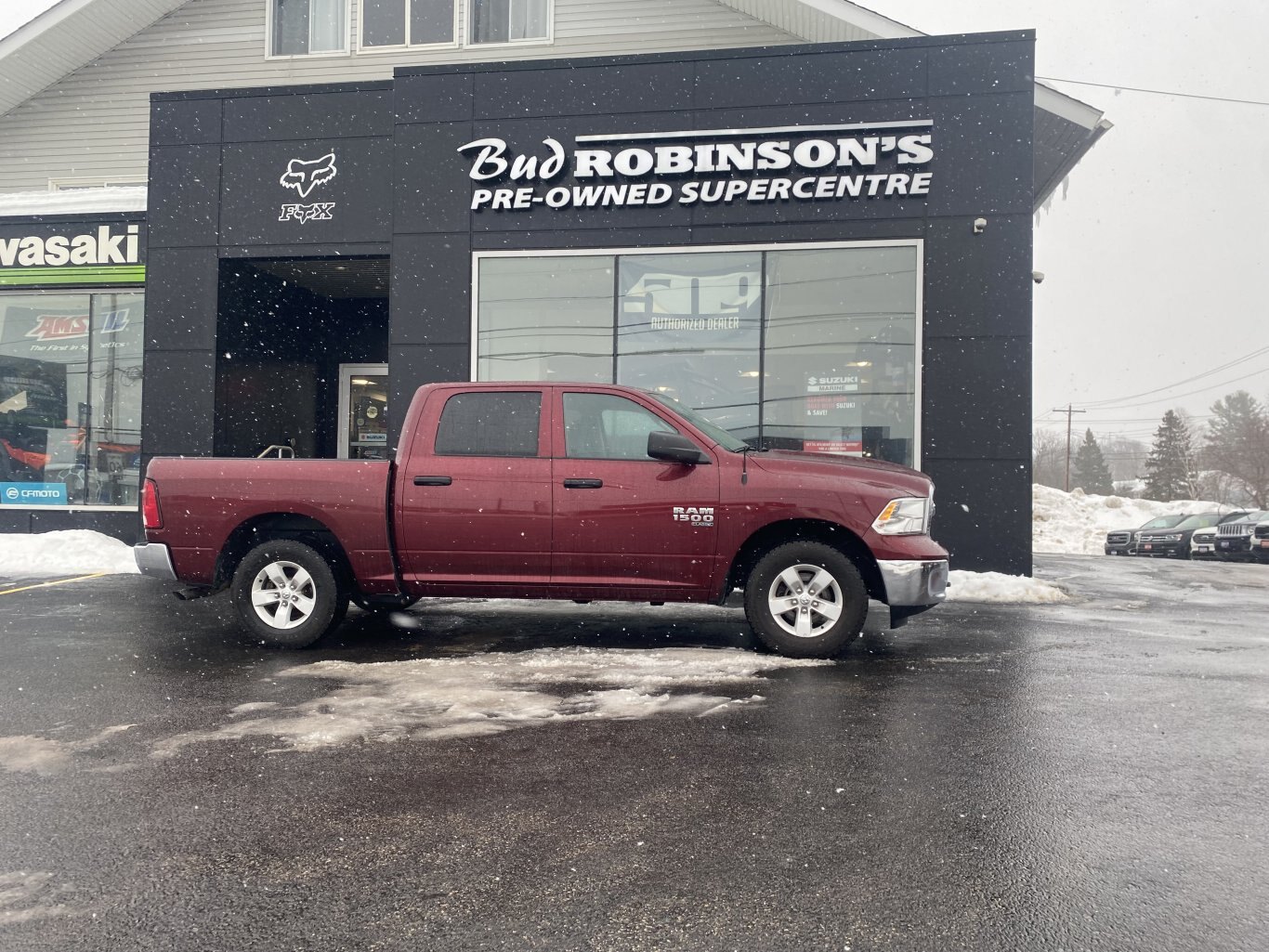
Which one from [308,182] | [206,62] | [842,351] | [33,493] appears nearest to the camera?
[842,351]

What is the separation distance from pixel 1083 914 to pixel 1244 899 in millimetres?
550

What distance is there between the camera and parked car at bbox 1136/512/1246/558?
2314cm

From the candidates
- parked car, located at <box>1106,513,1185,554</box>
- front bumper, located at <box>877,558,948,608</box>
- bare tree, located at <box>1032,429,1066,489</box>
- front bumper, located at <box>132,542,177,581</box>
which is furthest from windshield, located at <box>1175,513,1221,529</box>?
bare tree, located at <box>1032,429,1066,489</box>

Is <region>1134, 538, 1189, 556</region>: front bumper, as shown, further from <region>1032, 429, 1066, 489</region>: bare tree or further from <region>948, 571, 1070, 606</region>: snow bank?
<region>1032, 429, 1066, 489</region>: bare tree

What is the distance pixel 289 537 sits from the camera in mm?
7250

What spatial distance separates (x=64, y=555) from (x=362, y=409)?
18.6 feet

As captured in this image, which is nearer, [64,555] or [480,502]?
[480,502]

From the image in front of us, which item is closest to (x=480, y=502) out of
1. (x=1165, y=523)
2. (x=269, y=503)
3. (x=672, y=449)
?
(x=672, y=449)

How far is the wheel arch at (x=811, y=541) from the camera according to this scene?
664 cm

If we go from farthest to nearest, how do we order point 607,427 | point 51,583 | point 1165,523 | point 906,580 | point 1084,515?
1. point 1084,515
2. point 1165,523
3. point 51,583
4. point 607,427
5. point 906,580

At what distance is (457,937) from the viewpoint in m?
2.60

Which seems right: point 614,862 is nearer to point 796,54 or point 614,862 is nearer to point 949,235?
point 949,235

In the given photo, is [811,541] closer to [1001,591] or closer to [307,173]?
[1001,591]

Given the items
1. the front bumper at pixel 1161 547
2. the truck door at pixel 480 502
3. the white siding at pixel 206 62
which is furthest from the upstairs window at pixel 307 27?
the front bumper at pixel 1161 547
